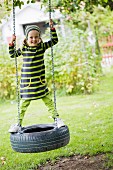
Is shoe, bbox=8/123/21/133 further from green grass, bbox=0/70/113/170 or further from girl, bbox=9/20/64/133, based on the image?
green grass, bbox=0/70/113/170

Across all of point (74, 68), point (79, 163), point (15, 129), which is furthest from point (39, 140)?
point (74, 68)

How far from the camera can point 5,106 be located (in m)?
10.9

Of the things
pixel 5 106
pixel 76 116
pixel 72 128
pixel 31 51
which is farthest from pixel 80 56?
pixel 31 51

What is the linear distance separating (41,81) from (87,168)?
1.24 metres

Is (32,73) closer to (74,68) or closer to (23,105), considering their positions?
(23,105)

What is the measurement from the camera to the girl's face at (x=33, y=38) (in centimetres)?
462

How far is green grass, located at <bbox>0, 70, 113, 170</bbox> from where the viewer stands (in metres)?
5.75

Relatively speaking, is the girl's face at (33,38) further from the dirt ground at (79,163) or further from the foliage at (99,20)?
the foliage at (99,20)

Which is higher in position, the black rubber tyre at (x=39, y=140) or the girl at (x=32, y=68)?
the girl at (x=32, y=68)

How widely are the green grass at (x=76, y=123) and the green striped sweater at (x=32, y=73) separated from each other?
1.15 meters

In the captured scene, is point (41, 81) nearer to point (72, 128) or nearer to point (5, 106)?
point (72, 128)

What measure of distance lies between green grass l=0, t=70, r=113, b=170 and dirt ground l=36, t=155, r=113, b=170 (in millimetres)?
105

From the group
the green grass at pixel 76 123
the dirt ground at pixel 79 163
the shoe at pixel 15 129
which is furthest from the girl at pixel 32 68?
the green grass at pixel 76 123

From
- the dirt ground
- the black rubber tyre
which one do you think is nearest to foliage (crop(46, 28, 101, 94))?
the dirt ground
